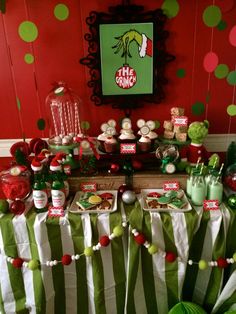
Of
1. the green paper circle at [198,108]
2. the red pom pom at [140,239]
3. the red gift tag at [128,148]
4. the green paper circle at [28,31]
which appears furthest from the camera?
the green paper circle at [198,108]

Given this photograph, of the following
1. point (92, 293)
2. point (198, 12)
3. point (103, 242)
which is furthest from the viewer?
point (198, 12)

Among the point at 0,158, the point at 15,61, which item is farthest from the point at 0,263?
the point at 15,61

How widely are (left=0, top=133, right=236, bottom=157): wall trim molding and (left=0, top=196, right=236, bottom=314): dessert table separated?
54 centimetres

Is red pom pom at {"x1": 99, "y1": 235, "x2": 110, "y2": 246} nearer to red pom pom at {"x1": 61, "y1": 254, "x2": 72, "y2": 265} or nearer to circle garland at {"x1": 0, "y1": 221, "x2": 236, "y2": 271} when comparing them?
circle garland at {"x1": 0, "y1": 221, "x2": 236, "y2": 271}

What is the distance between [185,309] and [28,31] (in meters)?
1.55

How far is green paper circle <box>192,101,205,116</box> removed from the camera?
151 cm

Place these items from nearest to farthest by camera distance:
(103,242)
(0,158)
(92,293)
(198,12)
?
(103,242) < (92,293) < (198,12) < (0,158)

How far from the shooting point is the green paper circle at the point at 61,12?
134cm

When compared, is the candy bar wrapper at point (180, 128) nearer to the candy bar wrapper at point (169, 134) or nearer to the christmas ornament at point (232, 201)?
the candy bar wrapper at point (169, 134)

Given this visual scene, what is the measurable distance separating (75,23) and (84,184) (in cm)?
84

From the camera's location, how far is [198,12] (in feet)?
4.45

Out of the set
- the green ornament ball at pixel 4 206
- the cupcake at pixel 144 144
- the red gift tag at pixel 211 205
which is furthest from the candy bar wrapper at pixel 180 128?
the green ornament ball at pixel 4 206

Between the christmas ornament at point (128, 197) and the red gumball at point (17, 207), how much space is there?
0.45m

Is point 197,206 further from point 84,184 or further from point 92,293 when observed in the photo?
point 92,293
